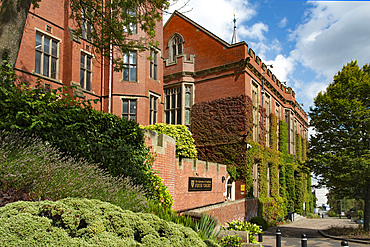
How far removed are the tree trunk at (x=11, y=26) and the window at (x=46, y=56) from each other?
7928mm

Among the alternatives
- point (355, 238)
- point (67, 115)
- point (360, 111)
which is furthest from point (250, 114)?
point (67, 115)

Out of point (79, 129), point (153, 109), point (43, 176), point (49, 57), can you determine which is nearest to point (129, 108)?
point (153, 109)

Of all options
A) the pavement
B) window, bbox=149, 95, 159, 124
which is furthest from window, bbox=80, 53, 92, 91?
the pavement

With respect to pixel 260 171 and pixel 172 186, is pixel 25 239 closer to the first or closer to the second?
pixel 172 186

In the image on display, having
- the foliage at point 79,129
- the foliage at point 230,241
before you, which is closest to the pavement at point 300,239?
the foliage at point 230,241

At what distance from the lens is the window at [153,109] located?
1953 cm

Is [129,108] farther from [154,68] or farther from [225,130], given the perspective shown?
[225,130]

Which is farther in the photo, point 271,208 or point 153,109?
point 271,208

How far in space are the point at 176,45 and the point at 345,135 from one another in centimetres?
1499

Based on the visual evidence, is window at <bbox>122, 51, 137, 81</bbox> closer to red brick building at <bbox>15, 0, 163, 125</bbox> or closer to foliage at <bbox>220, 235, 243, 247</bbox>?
red brick building at <bbox>15, 0, 163, 125</bbox>

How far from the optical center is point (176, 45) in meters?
25.9

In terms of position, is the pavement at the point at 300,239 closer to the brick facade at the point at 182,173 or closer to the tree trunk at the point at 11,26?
the brick facade at the point at 182,173

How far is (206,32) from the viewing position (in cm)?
2422

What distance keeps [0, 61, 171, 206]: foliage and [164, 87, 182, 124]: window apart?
14206mm
